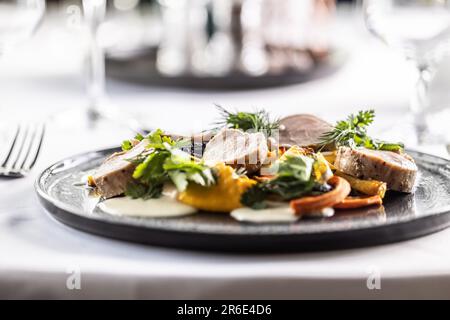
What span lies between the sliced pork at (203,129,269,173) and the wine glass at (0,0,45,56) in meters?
1.03

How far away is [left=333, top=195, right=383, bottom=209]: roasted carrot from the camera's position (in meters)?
1.34

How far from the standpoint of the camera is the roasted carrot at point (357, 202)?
1.34 m

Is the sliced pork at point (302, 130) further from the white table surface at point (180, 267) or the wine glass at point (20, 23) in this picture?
the wine glass at point (20, 23)

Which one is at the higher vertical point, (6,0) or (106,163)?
(6,0)

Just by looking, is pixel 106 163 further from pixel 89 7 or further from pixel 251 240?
pixel 89 7

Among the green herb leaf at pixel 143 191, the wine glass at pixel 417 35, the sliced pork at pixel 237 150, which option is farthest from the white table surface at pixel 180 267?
the wine glass at pixel 417 35

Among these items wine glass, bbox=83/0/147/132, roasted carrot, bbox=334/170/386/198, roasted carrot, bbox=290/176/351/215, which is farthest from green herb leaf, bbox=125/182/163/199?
wine glass, bbox=83/0/147/132

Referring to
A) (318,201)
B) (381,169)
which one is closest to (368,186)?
(381,169)

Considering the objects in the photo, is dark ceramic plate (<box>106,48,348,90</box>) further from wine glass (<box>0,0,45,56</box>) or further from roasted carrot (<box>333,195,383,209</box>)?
roasted carrot (<box>333,195,383,209</box>)

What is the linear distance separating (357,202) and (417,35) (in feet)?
3.88

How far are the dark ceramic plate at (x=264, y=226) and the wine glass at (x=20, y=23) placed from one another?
3.22 feet

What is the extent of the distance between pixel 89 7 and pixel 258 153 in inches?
48.0

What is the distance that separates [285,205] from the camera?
132 cm

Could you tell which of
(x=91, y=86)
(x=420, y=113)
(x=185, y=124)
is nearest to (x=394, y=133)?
(x=420, y=113)
